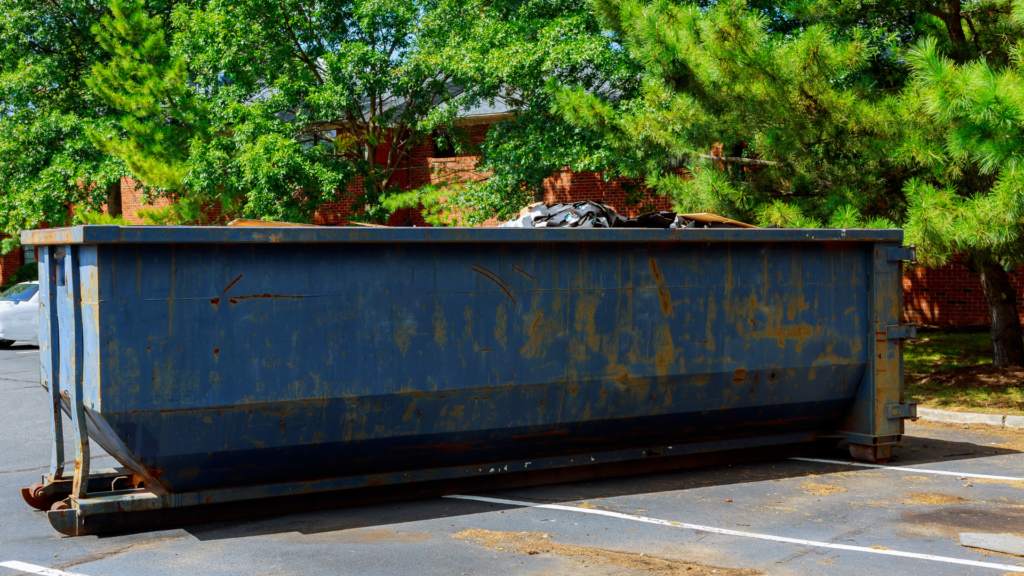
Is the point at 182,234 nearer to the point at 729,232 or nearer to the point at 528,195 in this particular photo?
the point at 729,232

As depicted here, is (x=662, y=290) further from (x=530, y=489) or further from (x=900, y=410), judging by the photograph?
(x=900, y=410)

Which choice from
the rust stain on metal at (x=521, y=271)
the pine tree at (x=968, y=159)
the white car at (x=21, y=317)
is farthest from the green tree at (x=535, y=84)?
the white car at (x=21, y=317)

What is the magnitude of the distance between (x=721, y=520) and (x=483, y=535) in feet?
4.97

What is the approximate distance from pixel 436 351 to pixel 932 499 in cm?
354

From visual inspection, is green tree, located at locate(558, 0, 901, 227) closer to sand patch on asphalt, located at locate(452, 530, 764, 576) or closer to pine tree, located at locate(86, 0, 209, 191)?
sand patch on asphalt, located at locate(452, 530, 764, 576)

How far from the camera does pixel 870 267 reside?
7.62 metres

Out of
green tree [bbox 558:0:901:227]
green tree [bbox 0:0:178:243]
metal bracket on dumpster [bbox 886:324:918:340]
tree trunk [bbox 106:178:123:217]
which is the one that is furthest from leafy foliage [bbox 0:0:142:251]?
metal bracket on dumpster [bbox 886:324:918:340]

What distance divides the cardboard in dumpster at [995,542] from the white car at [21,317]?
61.1ft

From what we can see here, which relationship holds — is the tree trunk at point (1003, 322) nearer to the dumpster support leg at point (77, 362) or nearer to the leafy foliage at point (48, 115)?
the dumpster support leg at point (77, 362)

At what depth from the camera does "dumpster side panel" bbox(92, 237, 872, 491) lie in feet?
18.2

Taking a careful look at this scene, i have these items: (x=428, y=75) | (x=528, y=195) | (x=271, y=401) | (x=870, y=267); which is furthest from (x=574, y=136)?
(x=271, y=401)

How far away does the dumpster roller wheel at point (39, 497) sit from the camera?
248 inches

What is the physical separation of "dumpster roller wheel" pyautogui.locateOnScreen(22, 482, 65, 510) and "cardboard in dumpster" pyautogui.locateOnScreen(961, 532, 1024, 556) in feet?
18.4

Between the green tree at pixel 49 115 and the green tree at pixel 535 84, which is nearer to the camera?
the green tree at pixel 535 84
